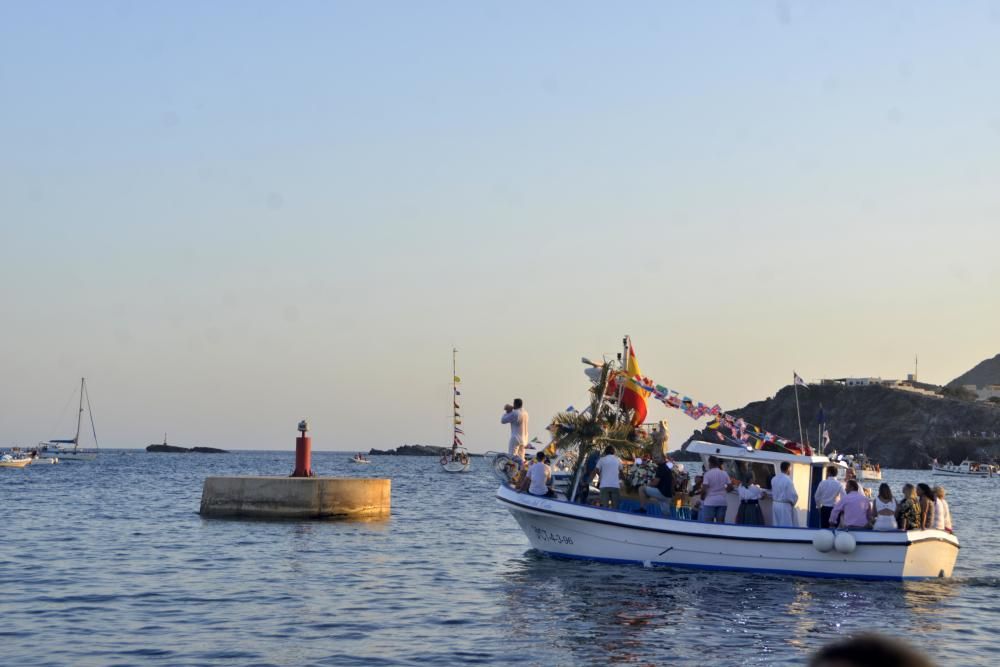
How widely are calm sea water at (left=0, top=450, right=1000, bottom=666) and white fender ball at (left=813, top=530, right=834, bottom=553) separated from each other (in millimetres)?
749

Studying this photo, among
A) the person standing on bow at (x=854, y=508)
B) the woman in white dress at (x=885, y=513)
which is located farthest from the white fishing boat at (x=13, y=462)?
the woman in white dress at (x=885, y=513)

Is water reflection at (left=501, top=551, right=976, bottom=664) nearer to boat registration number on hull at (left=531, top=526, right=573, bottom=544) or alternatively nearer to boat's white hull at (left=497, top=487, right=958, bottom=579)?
boat's white hull at (left=497, top=487, right=958, bottom=579)

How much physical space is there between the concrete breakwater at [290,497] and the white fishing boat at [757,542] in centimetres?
996

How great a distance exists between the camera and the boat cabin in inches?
1025

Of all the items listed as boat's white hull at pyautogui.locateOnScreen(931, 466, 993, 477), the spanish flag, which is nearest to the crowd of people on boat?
the spanish flag

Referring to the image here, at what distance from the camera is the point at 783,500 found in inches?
1005

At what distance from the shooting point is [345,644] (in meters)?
17.0

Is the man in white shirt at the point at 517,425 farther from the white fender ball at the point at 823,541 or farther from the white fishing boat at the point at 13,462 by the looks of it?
the white fishing boat at the point at 13,462

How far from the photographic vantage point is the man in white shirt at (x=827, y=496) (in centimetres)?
2555

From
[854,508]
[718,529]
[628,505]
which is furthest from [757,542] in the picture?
[628,505]

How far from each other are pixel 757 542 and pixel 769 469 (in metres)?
2.05

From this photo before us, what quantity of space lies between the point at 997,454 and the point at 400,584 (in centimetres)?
16169

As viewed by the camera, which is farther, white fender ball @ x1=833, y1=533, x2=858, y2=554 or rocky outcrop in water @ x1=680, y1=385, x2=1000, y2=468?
rocky outcrop in water @ x1=680, y1=385, x2=1000, y2=468

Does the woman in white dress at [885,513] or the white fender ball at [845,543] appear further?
the woman in white dress at [885,513]
